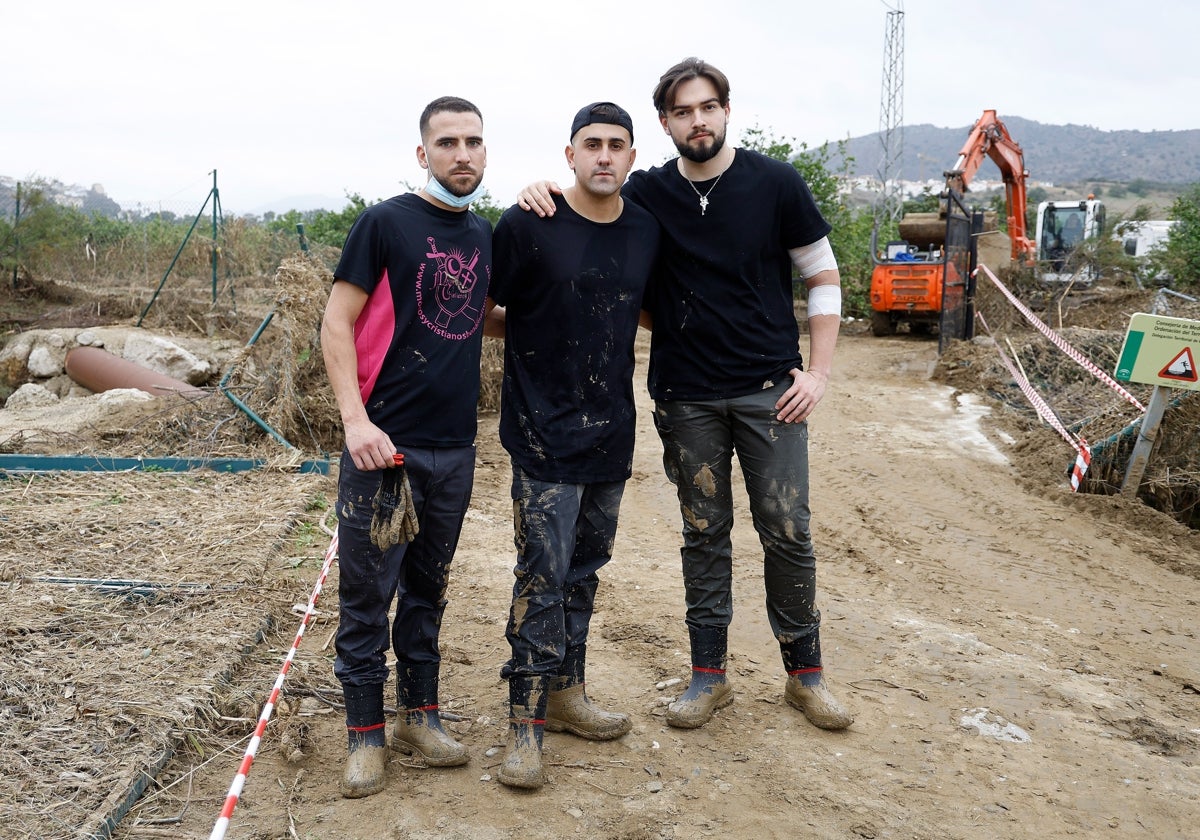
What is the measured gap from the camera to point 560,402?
10.2 ft

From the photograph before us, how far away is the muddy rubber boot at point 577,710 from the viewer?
11.0 feet

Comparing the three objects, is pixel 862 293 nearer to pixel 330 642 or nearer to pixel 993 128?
pixel 993 128

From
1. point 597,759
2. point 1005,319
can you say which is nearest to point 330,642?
point 597,759

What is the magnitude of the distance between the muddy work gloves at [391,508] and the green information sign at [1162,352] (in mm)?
5149

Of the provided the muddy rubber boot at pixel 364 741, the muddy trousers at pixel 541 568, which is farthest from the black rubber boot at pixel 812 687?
the muddy rubber boot at pixel 364 741

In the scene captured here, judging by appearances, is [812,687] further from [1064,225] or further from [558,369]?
[1064,225]

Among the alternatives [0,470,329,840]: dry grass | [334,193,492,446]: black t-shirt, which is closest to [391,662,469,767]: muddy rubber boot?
[0,470,329,840]: dry grass

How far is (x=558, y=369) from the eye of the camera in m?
3.09

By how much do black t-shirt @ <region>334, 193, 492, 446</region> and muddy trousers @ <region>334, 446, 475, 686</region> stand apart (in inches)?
Result: 4.6

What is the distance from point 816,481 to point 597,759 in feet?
14.7

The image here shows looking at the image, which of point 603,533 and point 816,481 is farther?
point 816,481

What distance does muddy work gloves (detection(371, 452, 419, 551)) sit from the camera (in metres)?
2.92

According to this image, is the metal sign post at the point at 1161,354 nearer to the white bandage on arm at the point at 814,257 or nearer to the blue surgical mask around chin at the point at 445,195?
the white bandage on arm at the point at 814,257

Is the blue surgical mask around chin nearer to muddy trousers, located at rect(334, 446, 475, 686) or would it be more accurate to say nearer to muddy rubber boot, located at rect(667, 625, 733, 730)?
muddy trousers, located at rect(334, 446, 475, 686)
